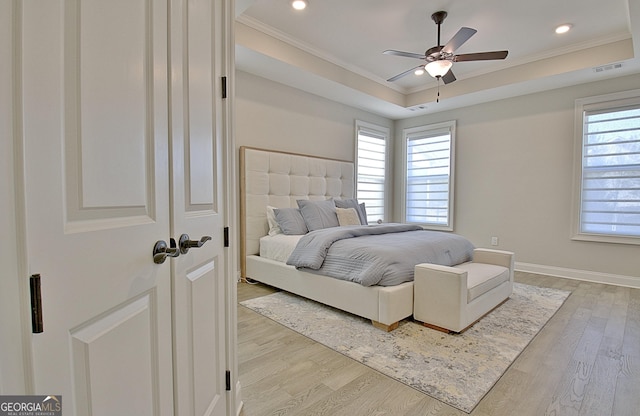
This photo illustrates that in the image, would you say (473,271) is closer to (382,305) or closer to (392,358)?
(382,305)

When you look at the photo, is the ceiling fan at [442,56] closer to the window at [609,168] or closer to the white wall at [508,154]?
the white wall at [508,154]

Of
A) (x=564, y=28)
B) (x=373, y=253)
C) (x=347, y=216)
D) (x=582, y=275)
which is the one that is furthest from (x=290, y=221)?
(x=582, y=275)

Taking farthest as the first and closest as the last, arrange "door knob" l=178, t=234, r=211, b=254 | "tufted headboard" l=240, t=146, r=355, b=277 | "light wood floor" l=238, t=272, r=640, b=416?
"tufted headboard" l=240, t=146, r=355, b=277 → "light wood floor" l=238, t=272, r=640, b=416 → "door knob" l=178, t=234, r=211, b=254

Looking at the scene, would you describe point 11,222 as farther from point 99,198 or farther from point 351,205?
point 351,205

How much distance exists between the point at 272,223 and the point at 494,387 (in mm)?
2871

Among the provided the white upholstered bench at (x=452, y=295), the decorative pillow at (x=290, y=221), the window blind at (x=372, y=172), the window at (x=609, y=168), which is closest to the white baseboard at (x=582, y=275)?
the window at (x=609, y=168)

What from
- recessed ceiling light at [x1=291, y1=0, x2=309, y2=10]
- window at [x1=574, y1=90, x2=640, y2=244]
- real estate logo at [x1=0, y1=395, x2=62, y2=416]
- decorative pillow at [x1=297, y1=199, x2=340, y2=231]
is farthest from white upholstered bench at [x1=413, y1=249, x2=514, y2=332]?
recessed ceiling light at [x1=291, y1=0, x2=309, y2=10]

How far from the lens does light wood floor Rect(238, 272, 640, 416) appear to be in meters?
1.63

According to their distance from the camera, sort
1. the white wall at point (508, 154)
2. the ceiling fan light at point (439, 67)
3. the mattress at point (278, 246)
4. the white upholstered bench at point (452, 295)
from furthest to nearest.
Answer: the white wall at point (508, 154) < the mattress at point (278, 246) < the ceiling fan light at point (439, 67) < the white upholstered bench at point (452, 295)

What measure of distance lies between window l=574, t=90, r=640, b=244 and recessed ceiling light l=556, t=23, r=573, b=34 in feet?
3.89

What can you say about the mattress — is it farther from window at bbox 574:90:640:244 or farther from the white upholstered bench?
window at bbox 574:90:640:244

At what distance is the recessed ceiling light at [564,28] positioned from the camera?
3.31m

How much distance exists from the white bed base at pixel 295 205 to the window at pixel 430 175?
4.49ft

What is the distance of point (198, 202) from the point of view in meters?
1.21
